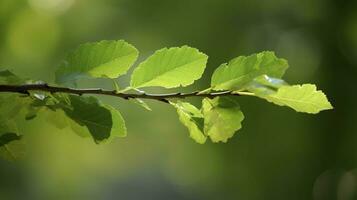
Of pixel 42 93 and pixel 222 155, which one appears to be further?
pixel 222 155

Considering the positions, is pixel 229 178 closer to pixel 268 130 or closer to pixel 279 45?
pixel 268 130

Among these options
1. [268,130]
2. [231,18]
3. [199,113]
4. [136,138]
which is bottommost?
[199,113]

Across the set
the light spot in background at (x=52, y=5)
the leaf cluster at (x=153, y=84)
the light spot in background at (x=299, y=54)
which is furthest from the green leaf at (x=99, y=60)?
the light spot in background at (x=52, y=5)

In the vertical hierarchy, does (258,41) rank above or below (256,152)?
above

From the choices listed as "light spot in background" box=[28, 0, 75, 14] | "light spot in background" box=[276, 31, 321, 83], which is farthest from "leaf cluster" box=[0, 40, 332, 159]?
"light spot in background" box=[28, 0, 75, 14]

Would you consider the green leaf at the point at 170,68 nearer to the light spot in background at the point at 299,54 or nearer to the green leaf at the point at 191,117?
the green leaf at the point at 191,117

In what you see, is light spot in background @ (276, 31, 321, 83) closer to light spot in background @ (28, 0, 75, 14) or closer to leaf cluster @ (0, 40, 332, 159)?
light spot in background @ (28, 0, 75, 14)

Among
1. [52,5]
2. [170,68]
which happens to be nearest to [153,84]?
[170,68]

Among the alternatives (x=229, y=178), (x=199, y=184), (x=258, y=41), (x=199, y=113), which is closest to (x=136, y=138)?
(x=199, y=184)
